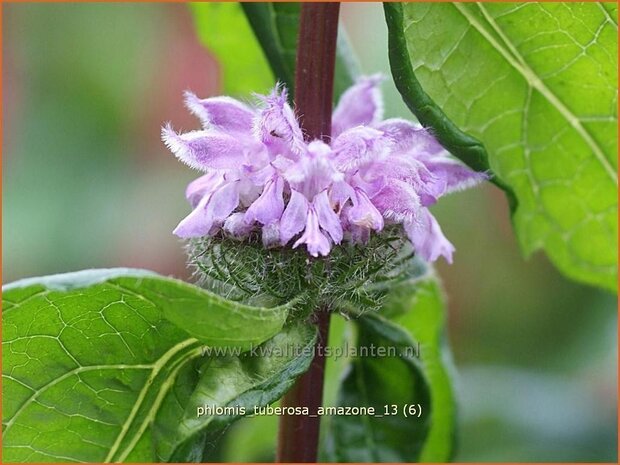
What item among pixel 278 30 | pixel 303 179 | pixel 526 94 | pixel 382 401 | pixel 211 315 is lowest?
pixel 382 401

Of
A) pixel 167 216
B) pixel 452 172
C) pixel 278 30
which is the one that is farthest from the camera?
pixel 167 216

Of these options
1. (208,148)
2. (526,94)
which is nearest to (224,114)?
(208,148)

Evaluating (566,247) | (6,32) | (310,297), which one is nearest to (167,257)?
(6,32)

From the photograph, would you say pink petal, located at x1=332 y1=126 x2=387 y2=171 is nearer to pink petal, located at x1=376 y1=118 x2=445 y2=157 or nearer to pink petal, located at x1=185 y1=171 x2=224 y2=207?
pink petal, located at x1=376 y1=118 x2=445 y2=157

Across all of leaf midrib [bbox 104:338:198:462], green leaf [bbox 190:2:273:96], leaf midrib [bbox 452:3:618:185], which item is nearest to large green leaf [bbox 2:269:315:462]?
leaf midrib [bbox 104:338:198:462]

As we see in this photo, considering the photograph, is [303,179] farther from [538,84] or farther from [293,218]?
[538,84]

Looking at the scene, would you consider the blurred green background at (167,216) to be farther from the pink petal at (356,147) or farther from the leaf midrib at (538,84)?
the pink petal at (356,147)

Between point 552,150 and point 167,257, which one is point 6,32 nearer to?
point 167,257
